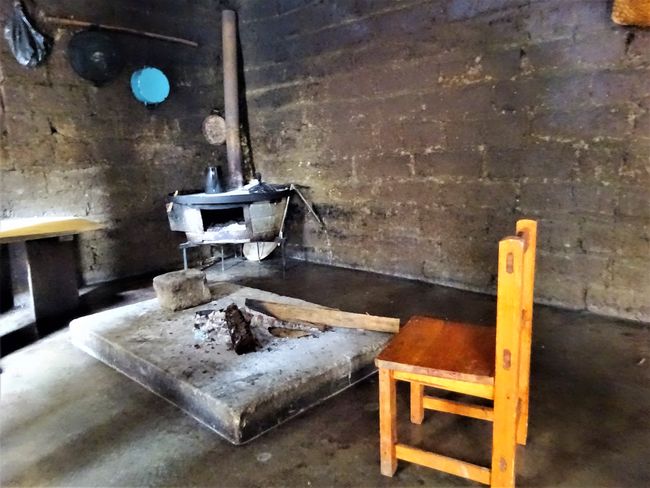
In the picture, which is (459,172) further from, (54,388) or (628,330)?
(54,388)

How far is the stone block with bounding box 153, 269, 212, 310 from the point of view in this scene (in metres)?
2.91

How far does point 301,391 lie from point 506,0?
2825 mm

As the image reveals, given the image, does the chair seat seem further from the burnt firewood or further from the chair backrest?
the burnt firewood

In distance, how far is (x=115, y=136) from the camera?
14.1 feet

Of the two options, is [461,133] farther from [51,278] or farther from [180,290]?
[51,278]

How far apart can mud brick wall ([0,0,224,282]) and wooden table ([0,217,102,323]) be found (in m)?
0.78

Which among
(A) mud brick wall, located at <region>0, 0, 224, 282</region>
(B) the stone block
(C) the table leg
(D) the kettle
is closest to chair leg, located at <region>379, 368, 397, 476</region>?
(B) the stone block

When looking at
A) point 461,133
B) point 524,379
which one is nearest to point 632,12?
point 461,133

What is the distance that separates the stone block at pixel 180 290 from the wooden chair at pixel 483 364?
166 centimetres

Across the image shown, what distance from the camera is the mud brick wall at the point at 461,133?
2.94 meters

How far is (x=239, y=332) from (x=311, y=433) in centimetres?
69

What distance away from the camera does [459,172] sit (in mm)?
3643

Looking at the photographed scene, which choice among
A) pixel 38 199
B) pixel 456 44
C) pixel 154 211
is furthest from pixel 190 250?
pixel 456 44

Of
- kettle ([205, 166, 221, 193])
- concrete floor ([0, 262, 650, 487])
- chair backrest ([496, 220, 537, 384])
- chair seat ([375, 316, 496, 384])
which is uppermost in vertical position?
kettle ([205, 166, 221, 193])
